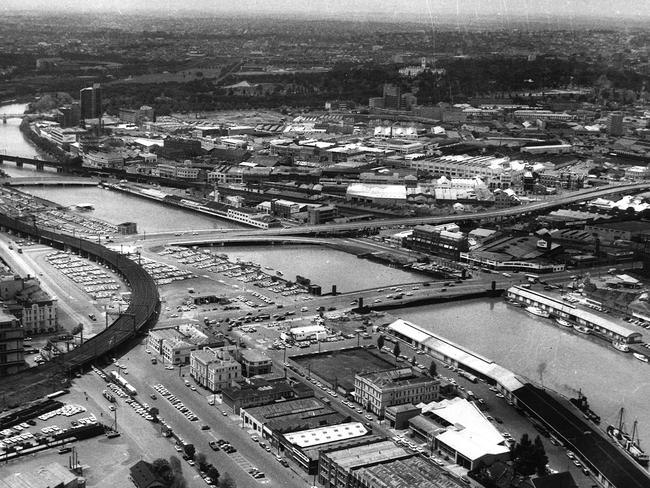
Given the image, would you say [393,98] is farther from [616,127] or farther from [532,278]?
[532,278]

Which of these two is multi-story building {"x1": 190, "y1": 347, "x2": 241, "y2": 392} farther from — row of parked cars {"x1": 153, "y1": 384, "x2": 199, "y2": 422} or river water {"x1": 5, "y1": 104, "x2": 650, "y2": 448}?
river water {"x1": 5, "y1": 104, "x2": 650, "y2": 448}

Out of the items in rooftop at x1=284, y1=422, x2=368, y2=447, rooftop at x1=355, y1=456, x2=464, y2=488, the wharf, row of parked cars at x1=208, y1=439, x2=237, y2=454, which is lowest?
the wharf

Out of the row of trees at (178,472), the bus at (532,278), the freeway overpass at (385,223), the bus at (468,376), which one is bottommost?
the freeway overpass at (385,223)

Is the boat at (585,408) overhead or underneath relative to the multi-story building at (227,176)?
overhead

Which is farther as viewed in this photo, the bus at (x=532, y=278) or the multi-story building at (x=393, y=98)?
the multi-story building at (x=393, y=98)

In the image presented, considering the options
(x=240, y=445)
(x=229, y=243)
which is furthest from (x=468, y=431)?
(x=229, y=243)

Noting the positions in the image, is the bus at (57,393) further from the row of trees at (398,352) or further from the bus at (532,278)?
the bus at (532,278)

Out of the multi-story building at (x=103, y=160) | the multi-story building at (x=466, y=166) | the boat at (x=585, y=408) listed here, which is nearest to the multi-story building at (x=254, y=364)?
the boat at (x=585, y=408)

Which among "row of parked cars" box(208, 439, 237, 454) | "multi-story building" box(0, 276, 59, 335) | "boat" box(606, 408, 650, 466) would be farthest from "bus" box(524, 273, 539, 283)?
"row of parked cars" box(208, 439, 237, 454)
